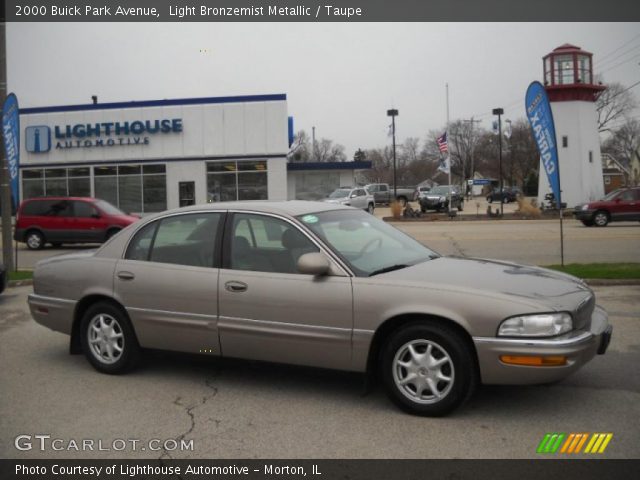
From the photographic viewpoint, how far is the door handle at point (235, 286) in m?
5.21

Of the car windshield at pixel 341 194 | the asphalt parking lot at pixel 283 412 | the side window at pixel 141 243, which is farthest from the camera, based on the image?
the car windshield at pixel 341 194

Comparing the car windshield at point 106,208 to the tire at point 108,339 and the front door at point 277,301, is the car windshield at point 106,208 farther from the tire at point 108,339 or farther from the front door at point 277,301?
the front door at point 277,301

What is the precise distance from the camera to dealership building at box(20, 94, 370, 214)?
116 feet

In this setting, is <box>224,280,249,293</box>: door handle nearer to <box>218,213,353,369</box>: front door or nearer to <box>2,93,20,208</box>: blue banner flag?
<box>218,213,353,369</box>: front door

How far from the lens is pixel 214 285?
5.34 metres

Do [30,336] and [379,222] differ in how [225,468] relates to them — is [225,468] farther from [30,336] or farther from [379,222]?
[30,336]

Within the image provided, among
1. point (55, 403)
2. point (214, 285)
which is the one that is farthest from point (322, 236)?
point (55, 403)

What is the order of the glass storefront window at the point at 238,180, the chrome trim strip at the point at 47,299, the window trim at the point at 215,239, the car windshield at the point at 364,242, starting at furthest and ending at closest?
the glass storefront window at the point at 238,180, the chrome trim strip at the point at 47,299, the window trim at the point at 215,239, the car windshield at the point at 364,242

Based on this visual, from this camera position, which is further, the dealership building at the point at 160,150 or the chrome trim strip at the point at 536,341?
the dealership building at the point at 160,150

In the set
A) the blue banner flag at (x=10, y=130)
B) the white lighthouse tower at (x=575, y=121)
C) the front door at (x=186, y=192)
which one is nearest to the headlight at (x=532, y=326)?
the blue banner flag at (x=10, y=130)

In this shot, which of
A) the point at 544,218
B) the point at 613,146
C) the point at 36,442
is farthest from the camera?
the point at 613,146

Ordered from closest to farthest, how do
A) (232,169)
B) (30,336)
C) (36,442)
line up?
(36,442) → (30,336) → (232,169)

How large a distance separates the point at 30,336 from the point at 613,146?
9646cm

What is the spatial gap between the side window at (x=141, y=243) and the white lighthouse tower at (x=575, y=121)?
37767 millimetres
